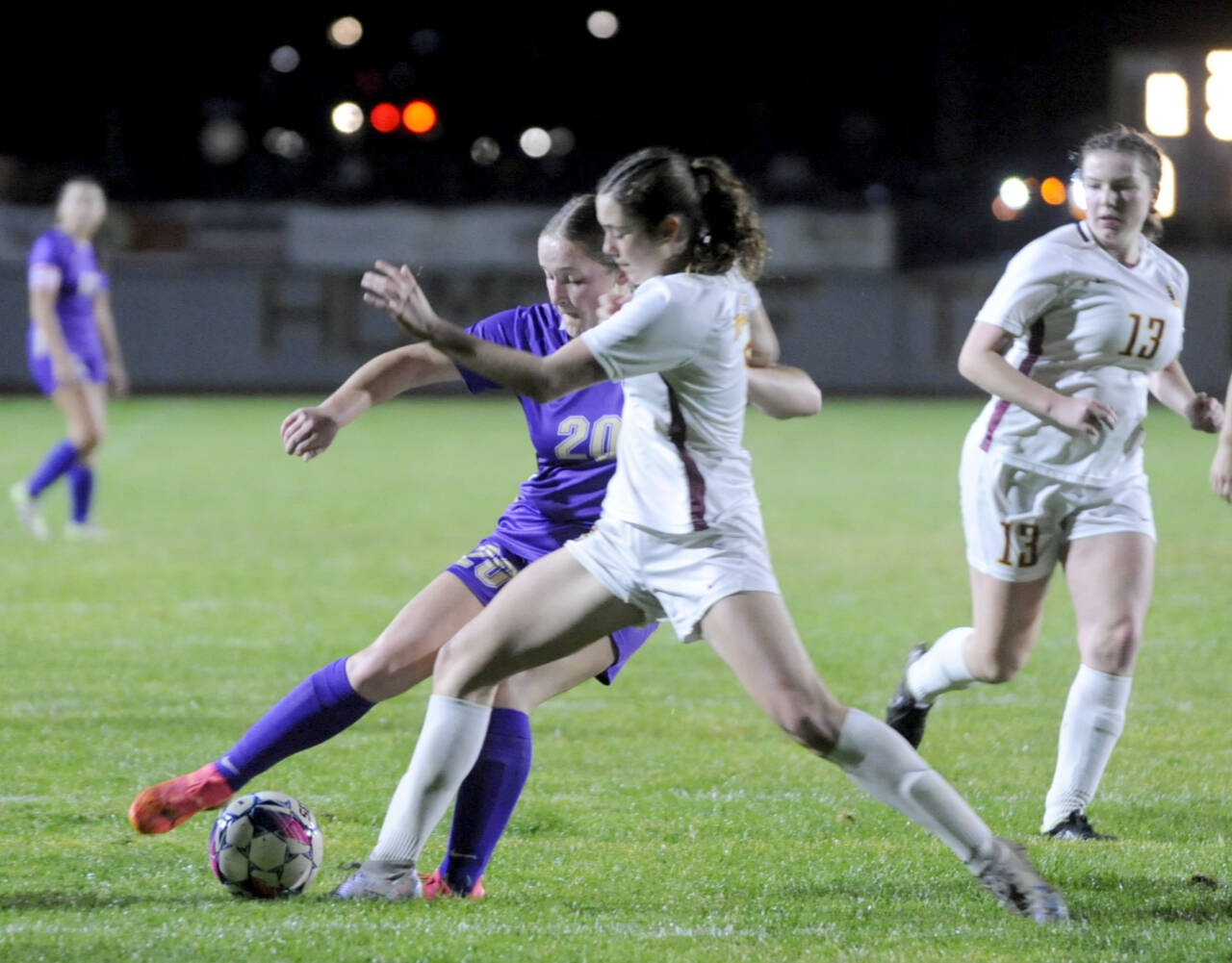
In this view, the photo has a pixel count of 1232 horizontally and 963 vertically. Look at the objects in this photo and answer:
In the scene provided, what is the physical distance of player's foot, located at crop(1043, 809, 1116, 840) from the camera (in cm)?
459

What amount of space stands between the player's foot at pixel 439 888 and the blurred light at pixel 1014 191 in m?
27.0

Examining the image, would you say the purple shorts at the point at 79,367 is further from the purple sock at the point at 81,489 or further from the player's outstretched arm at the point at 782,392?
the player's outstretched arm at the point at 782,392

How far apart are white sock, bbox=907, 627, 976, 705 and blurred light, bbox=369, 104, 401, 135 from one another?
937 inches

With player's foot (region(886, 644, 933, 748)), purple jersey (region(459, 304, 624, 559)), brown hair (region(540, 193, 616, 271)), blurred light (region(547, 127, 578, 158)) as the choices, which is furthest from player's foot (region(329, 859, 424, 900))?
blurred light (region(547, 127, 578, 158))

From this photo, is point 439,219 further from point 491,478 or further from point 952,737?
point 952,737

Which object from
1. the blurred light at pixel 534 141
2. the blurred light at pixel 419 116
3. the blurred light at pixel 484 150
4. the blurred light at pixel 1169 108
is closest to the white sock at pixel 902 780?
the blurred light at pixel 1169 108

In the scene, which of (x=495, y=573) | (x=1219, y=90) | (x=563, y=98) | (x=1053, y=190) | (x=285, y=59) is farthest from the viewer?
(x=563, y=98)

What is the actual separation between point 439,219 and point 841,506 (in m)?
17.0

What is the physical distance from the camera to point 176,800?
163 inches

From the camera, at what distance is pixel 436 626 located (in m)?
4.16

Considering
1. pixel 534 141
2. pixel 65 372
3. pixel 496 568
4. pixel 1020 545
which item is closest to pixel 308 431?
pixel 496 568

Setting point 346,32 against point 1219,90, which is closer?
point 1219,90

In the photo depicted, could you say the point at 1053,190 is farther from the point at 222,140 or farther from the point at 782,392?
the point at 782,392

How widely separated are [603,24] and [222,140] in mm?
7709
